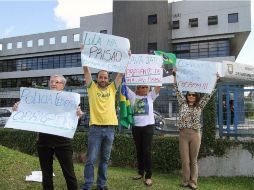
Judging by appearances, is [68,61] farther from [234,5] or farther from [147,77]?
[147,77]

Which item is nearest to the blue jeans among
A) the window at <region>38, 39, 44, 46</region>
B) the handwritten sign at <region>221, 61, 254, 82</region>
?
the handwritten sign at <region>221, 61, 254, 82</region>

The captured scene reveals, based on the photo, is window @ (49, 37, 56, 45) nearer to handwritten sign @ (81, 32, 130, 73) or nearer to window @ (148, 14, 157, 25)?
window @ (148, 14, 157, 25)

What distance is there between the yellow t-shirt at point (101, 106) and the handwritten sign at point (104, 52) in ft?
1.34

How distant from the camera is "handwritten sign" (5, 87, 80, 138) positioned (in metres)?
5.52

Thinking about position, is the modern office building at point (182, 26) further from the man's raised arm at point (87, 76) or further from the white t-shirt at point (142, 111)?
the man's raised arm at point (87, 76)

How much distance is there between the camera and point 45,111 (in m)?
5.73

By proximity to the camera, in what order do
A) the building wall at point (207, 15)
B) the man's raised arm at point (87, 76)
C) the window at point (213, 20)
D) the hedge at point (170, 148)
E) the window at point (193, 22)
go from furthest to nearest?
the window at point (193, 22)
the window at point (213, 20)
the building wall at point (207, 15)
the hedge at point (170, 148)
the man's raised arm at point (87, 76)

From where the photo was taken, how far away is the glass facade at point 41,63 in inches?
2217

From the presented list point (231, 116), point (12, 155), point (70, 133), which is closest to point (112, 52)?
point (70, 133)

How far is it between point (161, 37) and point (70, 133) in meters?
40.7

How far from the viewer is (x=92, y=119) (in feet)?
18.9

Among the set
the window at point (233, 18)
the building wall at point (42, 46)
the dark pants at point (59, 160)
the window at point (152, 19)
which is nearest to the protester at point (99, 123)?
the dark pants at point (59, 160)

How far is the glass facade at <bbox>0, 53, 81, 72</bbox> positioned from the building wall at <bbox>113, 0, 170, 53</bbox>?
11.7 m

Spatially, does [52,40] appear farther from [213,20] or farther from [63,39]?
[213,20]
